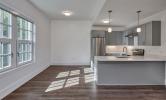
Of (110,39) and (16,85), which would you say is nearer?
(16,85)

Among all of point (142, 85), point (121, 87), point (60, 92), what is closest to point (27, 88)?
point (60, 92)

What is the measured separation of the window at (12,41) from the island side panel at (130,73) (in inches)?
94.1

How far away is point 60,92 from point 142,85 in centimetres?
245

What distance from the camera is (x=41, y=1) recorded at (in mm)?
4949

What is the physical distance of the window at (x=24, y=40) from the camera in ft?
14.8

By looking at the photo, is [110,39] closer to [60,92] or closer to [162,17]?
[162,17]

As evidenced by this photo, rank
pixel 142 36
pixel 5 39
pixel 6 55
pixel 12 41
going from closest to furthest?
pixel 5 39 < pixel 6 55 < pixel 12 41 < pixel 142 36

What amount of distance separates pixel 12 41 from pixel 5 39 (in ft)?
1.14

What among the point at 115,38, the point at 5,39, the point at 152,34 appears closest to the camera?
the point at 5,39

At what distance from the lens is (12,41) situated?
3953 mm

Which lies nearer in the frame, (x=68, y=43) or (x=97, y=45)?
(x=97, y=45)

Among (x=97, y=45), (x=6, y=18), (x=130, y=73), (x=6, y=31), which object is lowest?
(x=130, y=73)

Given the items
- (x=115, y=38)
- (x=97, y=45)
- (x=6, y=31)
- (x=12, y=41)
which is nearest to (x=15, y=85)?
(x=12, y=41)

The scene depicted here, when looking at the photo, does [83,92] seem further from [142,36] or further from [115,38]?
[115,38]
